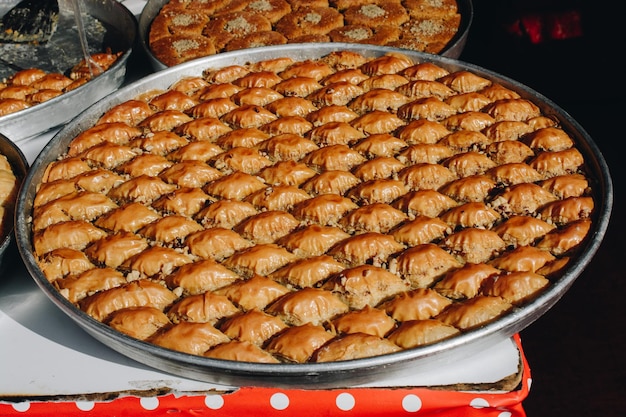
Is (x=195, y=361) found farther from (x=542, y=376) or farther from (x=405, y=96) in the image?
(x=542, y=376)

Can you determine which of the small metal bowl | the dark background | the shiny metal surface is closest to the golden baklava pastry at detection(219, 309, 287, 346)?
the small metal bowl

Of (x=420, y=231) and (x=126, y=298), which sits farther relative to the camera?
(x=420, y=231)

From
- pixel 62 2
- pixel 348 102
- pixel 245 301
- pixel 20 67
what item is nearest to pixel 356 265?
pixel 245 301

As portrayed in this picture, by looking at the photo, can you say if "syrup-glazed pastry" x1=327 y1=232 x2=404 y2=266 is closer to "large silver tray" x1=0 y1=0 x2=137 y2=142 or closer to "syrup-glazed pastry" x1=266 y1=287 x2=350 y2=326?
"syrup-glazed pastry" x1=266 y1=287 x2=350 y2=326

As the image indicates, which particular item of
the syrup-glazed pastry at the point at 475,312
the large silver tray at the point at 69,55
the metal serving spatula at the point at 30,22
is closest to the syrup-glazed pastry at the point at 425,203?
the syrup-glazed pastry at the point at 475,312

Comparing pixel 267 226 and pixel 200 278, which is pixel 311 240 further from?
pixel 200 278

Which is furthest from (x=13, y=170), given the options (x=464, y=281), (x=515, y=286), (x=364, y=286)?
(x=515, y=286)
